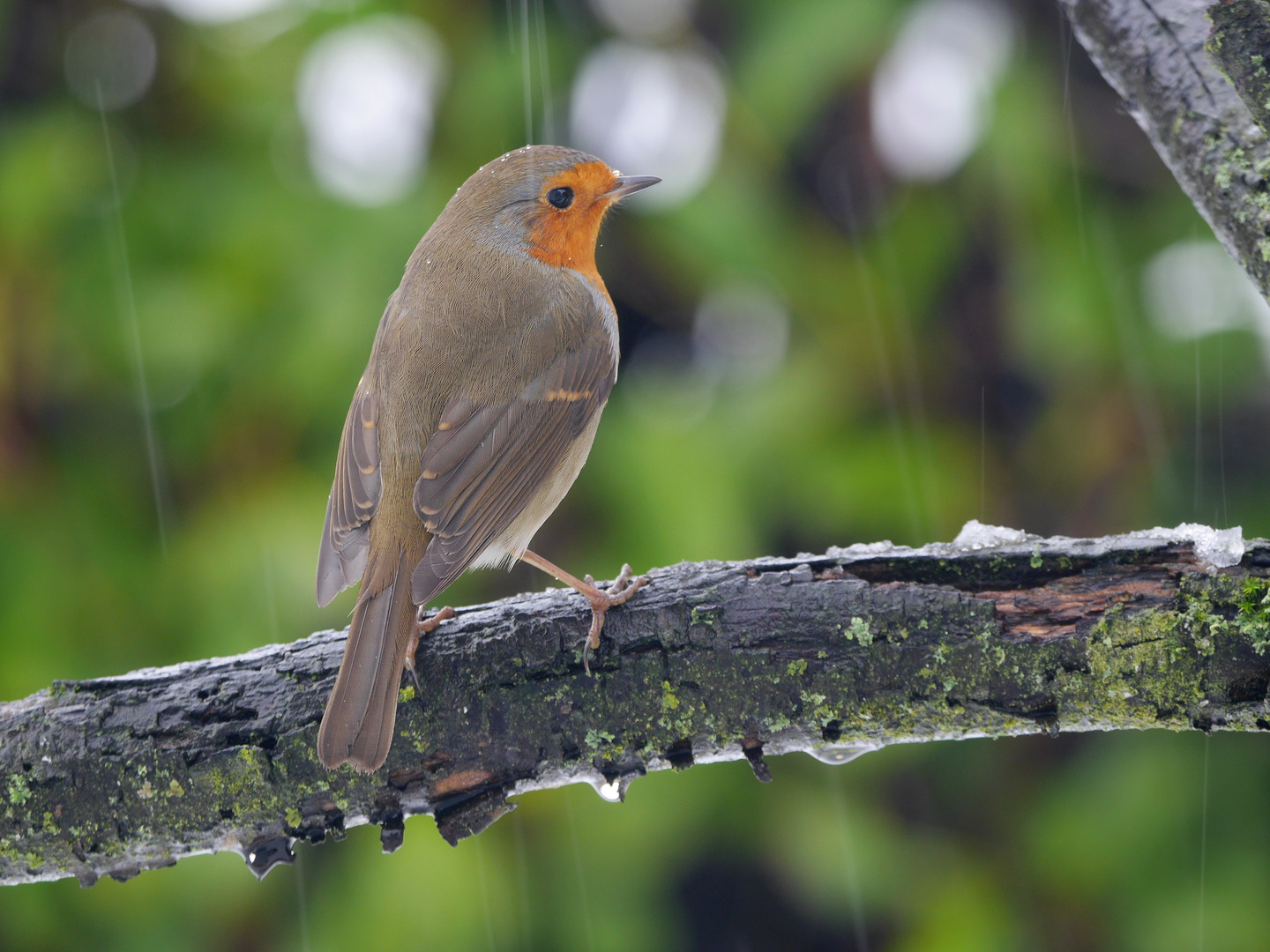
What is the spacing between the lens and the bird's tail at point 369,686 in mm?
2178

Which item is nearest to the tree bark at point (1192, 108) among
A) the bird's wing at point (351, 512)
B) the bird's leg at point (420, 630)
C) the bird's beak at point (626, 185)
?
the bird's beak at point (626, 185)

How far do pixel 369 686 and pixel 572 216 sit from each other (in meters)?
1.87

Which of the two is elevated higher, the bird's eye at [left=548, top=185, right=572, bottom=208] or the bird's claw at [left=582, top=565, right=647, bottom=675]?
the bird's eye at [left=548, top=185, right=572, bottom=208]

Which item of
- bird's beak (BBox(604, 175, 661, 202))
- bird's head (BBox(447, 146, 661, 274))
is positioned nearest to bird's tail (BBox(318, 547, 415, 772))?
bird's head (BBox(447, 146, 661, 274))

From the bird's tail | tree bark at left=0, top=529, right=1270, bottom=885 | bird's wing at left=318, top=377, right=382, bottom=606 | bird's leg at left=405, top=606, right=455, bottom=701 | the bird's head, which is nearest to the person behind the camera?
tree bark at left=0, top=529, right=1270, bottom=885

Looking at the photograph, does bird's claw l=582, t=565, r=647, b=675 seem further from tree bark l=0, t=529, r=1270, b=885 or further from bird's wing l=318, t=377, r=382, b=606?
bird's wing l=318, t=377, r=382, b=606

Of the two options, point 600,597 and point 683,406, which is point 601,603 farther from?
point 683,406

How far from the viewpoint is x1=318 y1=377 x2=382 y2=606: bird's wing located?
292 cm

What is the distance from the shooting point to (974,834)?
398 cm

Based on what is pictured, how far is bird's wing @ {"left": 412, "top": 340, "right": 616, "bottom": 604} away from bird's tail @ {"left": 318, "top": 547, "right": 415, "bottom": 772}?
101mm

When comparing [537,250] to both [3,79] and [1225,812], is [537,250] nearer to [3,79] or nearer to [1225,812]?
[3,79]

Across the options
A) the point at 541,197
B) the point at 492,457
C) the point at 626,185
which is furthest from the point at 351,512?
the point at 626,185

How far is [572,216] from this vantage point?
11.9ft

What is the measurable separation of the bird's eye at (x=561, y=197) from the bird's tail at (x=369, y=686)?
1.51m
